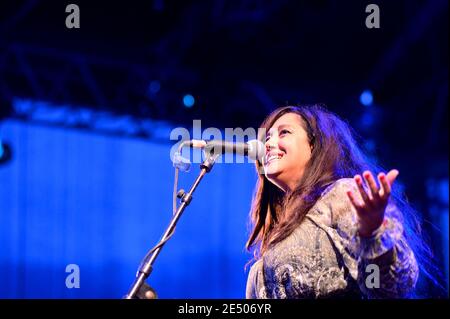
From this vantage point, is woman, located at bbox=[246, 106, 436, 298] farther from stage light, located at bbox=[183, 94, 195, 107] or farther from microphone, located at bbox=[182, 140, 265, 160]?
stage light, located at bbox=[183, 94, 195, 107]

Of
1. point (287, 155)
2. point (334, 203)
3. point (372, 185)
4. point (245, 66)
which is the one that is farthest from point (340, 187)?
point (245, 66)

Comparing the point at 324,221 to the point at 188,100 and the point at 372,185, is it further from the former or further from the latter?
the point at 188,100

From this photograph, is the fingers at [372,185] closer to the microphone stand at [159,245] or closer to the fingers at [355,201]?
the fingers at [355,201]

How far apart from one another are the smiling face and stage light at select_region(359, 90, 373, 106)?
15.5ft

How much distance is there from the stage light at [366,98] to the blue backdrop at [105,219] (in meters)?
1.50

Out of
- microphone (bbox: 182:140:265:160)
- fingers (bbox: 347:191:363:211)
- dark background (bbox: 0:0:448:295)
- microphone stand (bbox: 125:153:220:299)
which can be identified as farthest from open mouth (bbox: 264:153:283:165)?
dark background (bbox: 0:0:448:295)

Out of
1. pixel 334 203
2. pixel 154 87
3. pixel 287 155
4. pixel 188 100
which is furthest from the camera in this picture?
pixel 154 87

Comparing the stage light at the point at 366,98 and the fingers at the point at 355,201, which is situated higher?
the stage light at the point at 366,98

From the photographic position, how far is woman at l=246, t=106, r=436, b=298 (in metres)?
1.82

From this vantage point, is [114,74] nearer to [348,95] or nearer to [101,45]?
[101,45]

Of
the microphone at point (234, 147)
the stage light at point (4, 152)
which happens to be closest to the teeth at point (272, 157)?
the microphone at point (234, 147)

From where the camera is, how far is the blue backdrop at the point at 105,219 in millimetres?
7145

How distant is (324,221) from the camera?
7.06 feet

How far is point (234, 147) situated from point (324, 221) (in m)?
0.38
